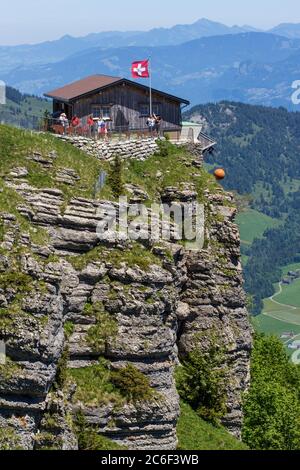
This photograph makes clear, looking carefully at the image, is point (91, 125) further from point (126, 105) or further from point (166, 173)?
point (166, 173)

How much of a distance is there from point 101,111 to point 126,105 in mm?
2418

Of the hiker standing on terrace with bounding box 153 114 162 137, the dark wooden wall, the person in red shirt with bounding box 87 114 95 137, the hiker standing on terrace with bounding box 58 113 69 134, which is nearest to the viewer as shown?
the hiker standing on terrace with bounding box 58 113 69 134

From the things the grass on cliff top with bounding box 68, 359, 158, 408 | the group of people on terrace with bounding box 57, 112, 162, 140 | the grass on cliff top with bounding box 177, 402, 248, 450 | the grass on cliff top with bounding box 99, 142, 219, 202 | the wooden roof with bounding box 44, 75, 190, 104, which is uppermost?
the wooden roof with bounding box 44, 75, 190, 104

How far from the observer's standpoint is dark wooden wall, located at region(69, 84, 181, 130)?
70.6m

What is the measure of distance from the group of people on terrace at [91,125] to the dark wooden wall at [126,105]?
634 millimetres

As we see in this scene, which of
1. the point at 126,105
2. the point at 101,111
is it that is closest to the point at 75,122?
the point at 101,111

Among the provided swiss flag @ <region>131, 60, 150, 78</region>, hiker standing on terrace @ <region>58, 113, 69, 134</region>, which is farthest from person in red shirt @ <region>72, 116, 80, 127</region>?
swiss flag @ <region>131, 60, 150, 78</region>

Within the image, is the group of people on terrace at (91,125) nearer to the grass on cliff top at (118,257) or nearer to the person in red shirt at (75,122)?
the person in red shirt at (75,122)

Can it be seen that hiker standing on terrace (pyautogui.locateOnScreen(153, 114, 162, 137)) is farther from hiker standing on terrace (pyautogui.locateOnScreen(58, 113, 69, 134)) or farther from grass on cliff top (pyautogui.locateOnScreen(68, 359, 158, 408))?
grass on cliff top (pyautogui.locateOnScreen(68, 359, 158, 408))

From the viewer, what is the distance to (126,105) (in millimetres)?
72125

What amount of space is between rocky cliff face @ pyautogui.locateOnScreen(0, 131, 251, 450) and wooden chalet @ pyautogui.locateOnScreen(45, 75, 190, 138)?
29.9 feet

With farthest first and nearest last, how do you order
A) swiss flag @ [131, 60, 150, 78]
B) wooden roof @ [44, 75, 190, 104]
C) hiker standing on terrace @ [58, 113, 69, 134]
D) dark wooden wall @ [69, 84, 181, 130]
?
swiss flag @ [131, 60, 150, 78], dark wooden wall @ [69, 84, 181, 130], wooden roof @ [44, 75, 190, 104], hiker standing on terrace @ [58, 113, 69, 134]
